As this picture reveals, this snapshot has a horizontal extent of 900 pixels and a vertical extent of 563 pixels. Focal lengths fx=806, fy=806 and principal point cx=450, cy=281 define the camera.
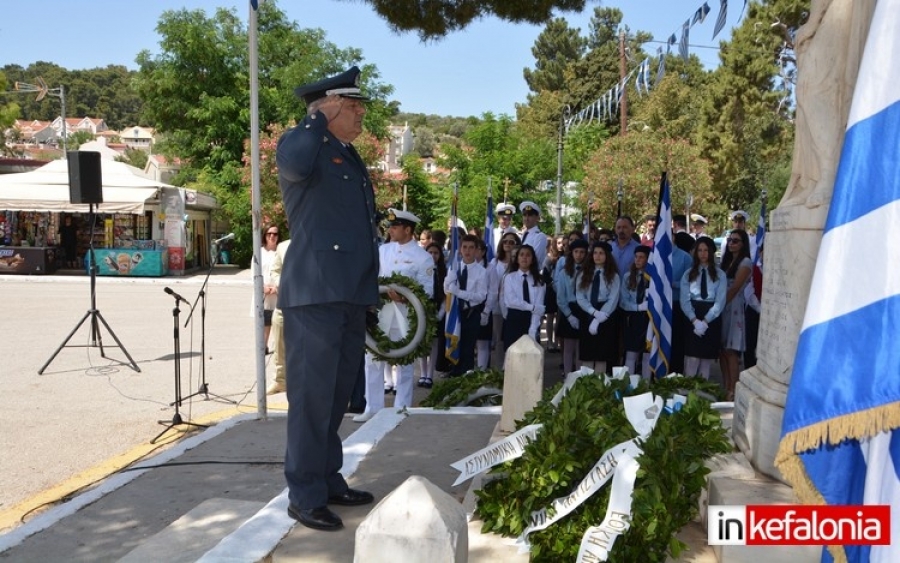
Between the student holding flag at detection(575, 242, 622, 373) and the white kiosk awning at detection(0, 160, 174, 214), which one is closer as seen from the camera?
the student holding flag at detection(575, 242, 622, 373)

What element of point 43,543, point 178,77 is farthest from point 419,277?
point 178,77

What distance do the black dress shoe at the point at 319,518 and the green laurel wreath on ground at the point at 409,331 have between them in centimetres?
318

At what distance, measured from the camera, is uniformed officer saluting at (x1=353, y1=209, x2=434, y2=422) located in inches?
302

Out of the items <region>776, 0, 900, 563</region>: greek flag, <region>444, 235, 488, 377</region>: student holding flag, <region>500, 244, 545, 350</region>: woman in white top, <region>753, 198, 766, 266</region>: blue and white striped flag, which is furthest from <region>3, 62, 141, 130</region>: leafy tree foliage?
<region>776, 0, 900, 563</region>: greek flag

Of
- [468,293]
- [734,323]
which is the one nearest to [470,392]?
[468,293]

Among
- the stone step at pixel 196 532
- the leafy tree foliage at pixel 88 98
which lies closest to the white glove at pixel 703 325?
the stone step at pixel 196 532

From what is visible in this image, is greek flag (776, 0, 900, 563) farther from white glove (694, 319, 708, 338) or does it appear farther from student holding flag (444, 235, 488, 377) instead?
student holding flag (444, 235, 488, 377)

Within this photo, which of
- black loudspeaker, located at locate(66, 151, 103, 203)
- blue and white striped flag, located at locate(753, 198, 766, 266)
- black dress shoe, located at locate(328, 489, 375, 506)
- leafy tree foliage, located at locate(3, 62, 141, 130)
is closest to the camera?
black dress shoe, located at locate(328, 489, 375, 506)

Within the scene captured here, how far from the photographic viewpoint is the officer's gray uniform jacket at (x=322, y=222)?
153 inches

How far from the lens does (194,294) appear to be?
69.3 feet

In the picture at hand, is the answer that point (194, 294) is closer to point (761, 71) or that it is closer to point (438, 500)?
point (438, 500)

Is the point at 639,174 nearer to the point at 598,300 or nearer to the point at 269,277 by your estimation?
the point at 598,300

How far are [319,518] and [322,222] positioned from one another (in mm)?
1442

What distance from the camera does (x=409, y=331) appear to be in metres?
7.45
